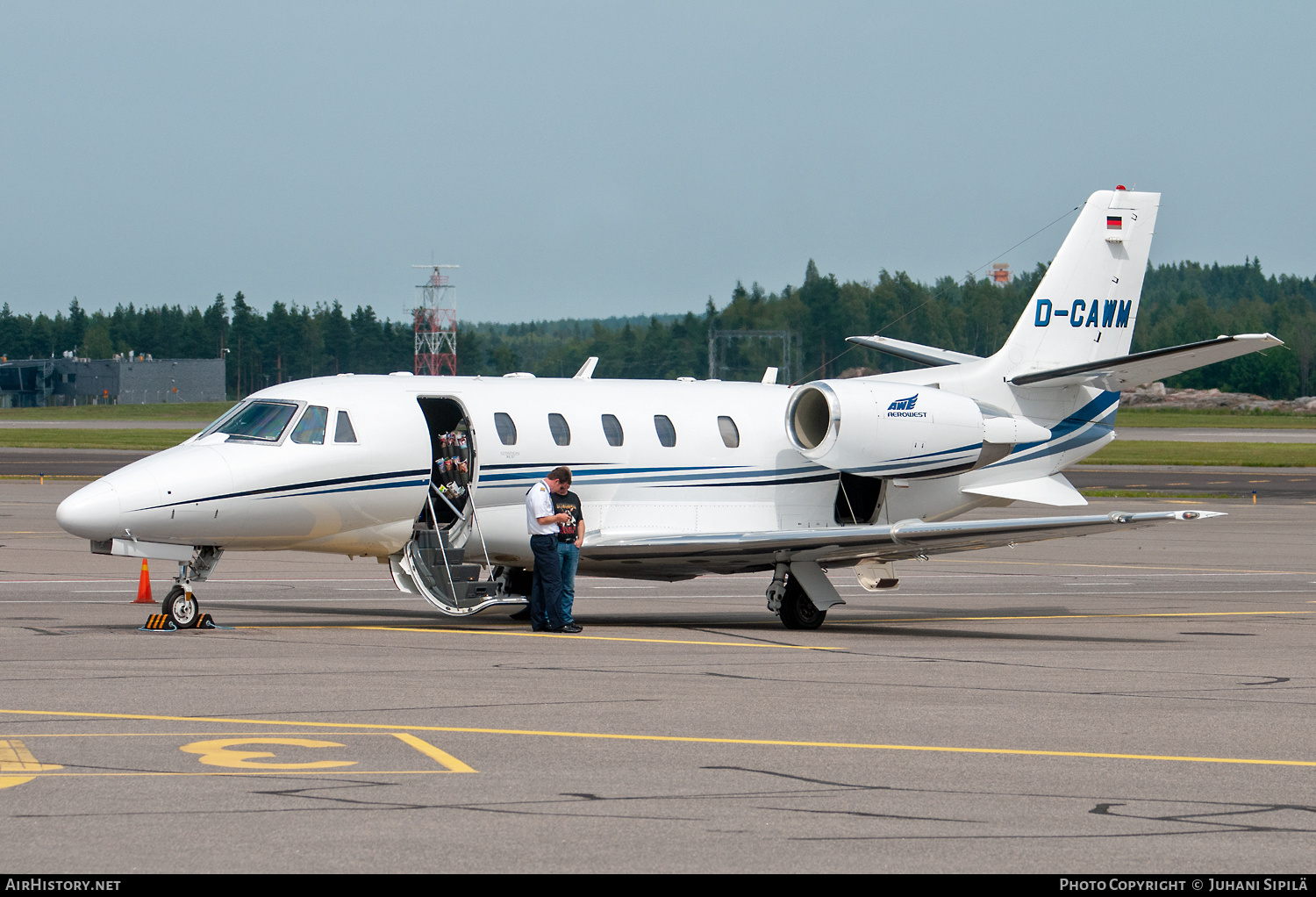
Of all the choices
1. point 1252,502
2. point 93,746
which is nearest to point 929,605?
point 93,746

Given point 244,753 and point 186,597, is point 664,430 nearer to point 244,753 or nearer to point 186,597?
point 186,597

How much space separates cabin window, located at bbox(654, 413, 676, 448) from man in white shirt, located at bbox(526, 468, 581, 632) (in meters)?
2.52

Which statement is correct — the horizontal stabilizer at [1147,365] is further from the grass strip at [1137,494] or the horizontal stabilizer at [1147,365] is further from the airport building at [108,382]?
the airport building at [108,382]

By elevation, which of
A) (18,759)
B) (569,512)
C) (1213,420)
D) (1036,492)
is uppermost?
(1213,420)

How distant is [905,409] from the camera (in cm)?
2289

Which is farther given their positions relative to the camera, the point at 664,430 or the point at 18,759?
the point at 664,430

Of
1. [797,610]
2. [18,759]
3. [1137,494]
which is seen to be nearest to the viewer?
[18,759]

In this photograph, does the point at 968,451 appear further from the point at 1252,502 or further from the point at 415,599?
the point at 1252,502

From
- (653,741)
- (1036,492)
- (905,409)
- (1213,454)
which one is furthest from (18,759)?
(1213,454)

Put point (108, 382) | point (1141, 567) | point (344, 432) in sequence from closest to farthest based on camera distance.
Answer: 1. point (344, 432)
2. point (1141, 567)
3. point (108, 382)

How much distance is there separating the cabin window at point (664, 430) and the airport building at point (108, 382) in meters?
138

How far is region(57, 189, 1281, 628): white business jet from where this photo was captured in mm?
19203

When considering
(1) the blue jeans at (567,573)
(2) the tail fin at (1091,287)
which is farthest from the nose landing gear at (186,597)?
(2) the tail fin at (1091,287)

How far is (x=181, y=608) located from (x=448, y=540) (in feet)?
11.9
